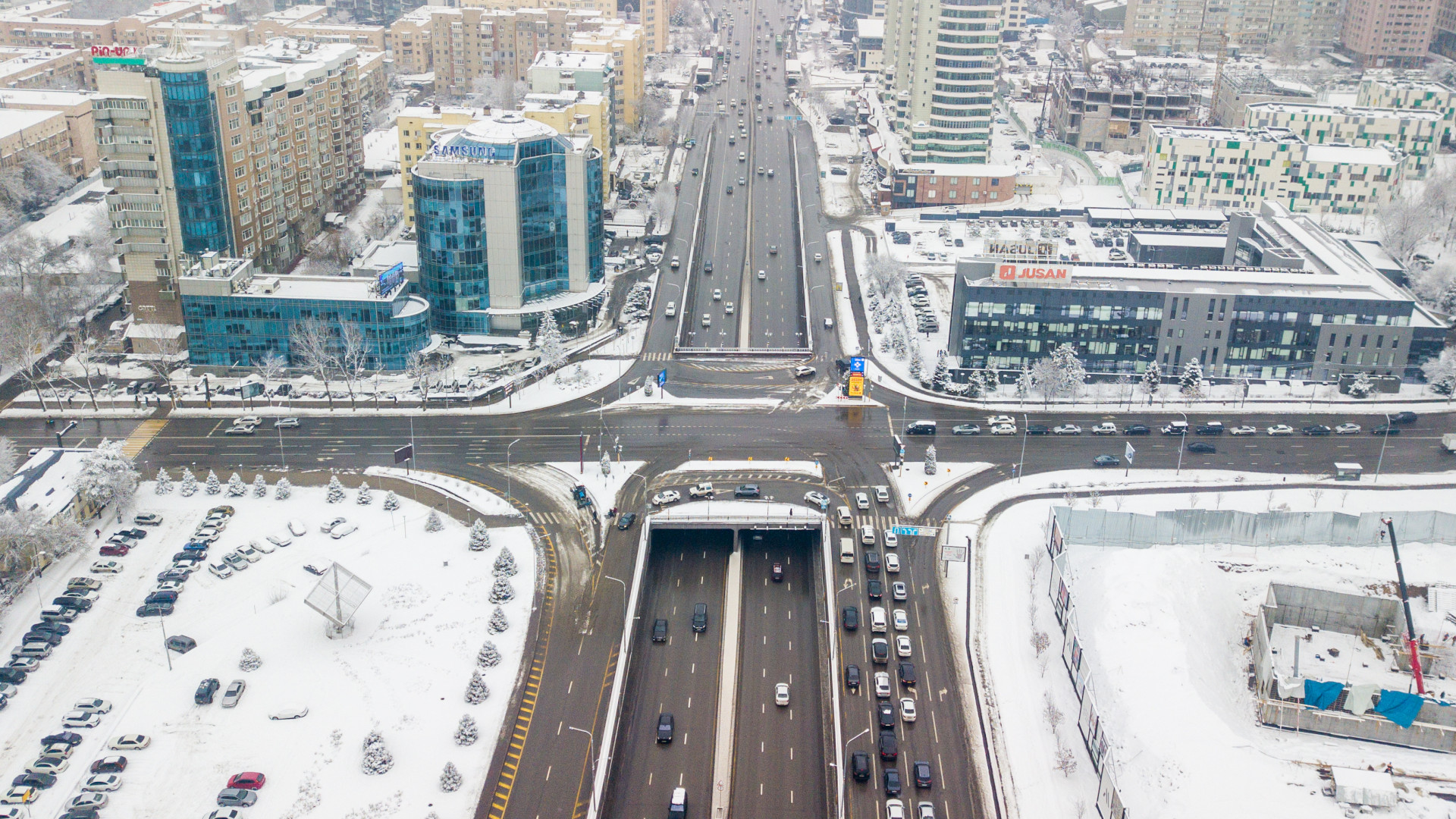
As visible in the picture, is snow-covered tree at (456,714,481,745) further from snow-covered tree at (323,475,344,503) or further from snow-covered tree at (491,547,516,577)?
snow-covered tree at (323,475,344,503)

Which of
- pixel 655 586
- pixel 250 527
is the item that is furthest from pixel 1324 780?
pixel 250 527

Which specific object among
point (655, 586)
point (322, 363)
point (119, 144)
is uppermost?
point (119, 144)

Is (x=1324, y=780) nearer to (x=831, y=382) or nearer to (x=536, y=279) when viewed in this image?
(x=831, y=382)

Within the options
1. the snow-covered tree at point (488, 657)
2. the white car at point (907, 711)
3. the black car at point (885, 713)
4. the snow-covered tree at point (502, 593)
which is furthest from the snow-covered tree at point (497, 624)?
the white car at point (907, 711)

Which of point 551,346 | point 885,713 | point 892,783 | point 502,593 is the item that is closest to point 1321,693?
point 885,713

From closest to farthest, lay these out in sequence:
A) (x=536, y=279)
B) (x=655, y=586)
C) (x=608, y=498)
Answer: (x=655, y=586)
(x=608, y=498)
(x=536, y=279)

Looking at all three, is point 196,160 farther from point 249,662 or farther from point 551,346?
point 249,662
